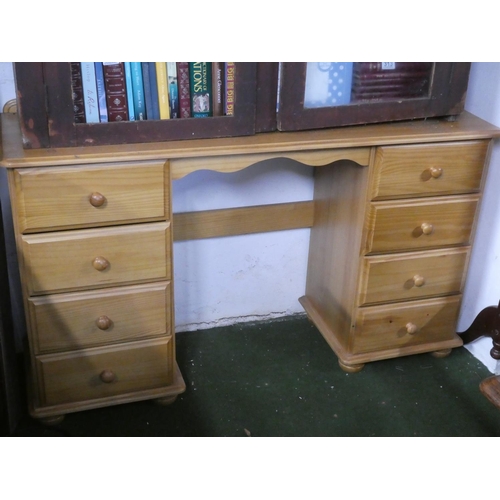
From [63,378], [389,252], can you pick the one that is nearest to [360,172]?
[389,252]

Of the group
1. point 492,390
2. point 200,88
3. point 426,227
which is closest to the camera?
point 492,390

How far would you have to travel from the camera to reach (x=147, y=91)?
1.60 meters

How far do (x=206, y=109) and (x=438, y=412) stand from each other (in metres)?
1.09

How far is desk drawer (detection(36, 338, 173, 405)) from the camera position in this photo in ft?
5.79

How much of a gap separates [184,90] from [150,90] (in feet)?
0.27

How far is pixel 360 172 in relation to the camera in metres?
1.85

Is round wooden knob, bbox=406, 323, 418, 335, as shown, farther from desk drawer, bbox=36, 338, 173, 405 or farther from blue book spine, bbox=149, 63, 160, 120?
blue book spine, bbox=149, 63, 160, 120

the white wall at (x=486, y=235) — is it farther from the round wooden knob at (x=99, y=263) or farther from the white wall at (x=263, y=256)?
the round wooden knob at (x=99, y=263)

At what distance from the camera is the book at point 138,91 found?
1570 millimetres

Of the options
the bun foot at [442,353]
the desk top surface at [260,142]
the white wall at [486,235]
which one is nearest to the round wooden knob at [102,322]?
the desk top surface at [260,142]

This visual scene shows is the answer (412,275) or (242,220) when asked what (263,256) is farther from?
(412,275)

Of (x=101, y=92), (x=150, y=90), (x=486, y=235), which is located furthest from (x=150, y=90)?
(x=486, y=235)

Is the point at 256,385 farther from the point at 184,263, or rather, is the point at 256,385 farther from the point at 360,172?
the point at 360,172

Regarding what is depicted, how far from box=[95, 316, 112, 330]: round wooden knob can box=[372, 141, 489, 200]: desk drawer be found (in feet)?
2.59
